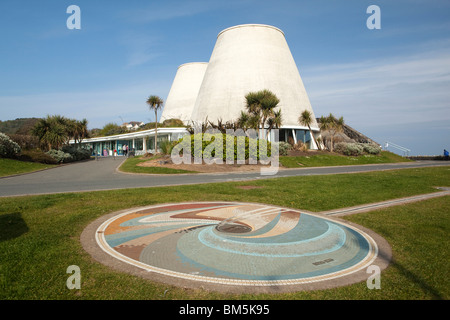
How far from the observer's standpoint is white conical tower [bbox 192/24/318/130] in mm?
40875

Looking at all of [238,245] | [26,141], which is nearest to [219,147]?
[238,245]

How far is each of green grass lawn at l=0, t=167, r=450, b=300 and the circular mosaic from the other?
475mm

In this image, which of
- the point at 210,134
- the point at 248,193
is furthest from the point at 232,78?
the point at 248,193

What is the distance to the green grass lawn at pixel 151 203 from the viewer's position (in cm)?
386

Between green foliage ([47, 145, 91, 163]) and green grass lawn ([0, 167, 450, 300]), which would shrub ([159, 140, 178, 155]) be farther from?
green grass lawn ([0, 167, 450, 300])

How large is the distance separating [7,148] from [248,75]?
98.2ft

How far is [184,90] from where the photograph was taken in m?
65.4

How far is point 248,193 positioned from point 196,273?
762 centimetres

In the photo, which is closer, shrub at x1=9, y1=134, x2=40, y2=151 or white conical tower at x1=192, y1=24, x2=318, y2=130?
shrub at x1=9, y1=134, x2=40, y2=151

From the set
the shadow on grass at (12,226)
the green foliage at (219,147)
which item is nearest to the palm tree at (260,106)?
the green foliage at (219,147)

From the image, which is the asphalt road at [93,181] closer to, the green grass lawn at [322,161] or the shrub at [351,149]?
the green grass lawn at [322,161]

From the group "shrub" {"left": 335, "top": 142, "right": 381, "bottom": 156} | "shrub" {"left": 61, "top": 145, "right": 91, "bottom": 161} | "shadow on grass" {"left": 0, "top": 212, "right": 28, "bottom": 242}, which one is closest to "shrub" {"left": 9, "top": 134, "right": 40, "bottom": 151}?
"shrub" {"left": 61, "top": 145, "right": 91, "bottom": 161}

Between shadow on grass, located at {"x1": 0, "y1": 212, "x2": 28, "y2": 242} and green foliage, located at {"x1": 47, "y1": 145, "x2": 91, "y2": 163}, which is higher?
green foliage, located at {"x1": 47, "y1": 145, "x2": 91, "y2": 163}

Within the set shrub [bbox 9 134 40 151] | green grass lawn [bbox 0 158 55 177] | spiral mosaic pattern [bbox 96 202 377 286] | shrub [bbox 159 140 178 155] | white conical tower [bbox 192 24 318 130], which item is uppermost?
white conical tower [bbox 192 24 318 130]
